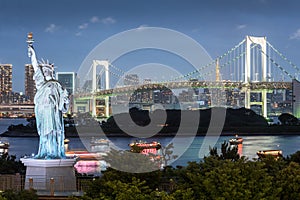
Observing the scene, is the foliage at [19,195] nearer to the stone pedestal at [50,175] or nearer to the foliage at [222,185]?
the foliage at [222,185]

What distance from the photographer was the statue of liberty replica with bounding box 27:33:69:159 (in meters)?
9.78

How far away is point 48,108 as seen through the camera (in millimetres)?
9766

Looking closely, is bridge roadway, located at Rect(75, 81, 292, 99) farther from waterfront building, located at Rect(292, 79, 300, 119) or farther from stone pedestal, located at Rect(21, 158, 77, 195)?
stone pedestal, located at Rect(21, 158, 77, 195)

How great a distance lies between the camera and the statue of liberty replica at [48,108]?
385 inches

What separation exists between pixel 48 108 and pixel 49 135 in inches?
16.6

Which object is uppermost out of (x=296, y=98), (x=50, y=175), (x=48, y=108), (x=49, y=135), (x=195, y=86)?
(x=195, y=86)

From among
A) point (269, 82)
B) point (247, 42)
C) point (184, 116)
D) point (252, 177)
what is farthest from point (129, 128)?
point (252, 177)

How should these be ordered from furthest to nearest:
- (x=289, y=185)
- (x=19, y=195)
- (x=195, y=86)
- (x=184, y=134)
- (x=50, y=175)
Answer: (x=184, y=134) < (x=195, y=86) < (x=50, y=175) < (x=19, y=195) < (x=289, y=185)

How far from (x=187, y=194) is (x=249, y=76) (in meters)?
41.3

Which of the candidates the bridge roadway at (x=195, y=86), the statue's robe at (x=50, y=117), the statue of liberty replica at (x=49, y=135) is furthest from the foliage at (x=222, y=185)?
the bridge roadway at (x=195, y=86)

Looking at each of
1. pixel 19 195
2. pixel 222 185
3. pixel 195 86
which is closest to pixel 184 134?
pixel 195 86

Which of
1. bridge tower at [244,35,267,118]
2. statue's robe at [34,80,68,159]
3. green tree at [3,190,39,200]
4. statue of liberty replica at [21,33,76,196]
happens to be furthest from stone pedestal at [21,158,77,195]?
bridge tower at [244,35,267,118]

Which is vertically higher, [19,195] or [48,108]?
[48,108]

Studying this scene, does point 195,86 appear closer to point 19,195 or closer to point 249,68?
point 249,68
